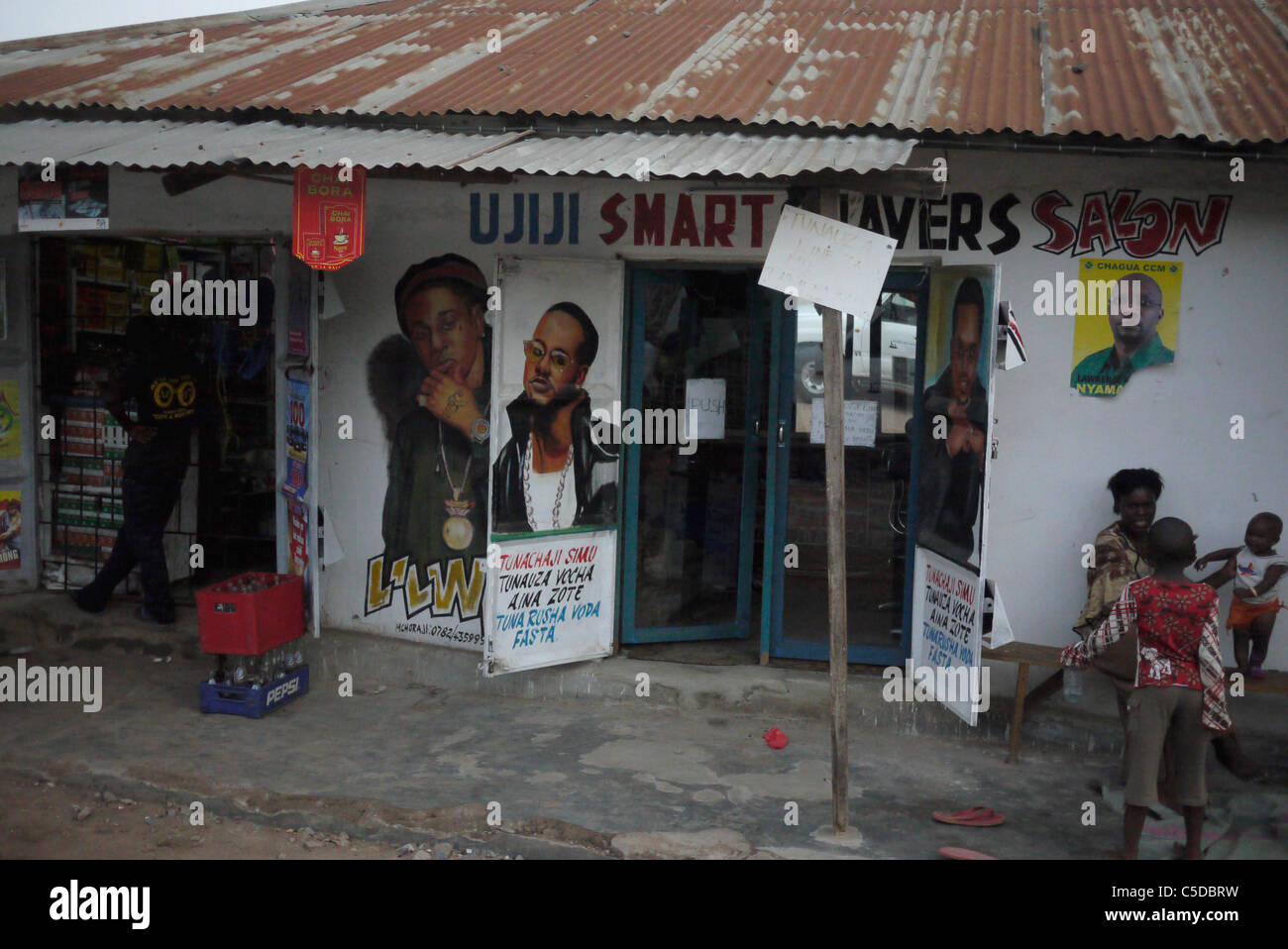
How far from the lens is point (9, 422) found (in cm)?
796

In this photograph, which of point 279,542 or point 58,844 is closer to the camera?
point 58,844

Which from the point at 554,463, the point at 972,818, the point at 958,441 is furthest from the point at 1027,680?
the point at 554,463

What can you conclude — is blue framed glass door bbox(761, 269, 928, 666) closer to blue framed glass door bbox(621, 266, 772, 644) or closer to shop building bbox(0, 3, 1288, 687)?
shop building bbox(0, 3, 1288, 687)

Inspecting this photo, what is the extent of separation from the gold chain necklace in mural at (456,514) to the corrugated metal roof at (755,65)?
2079 mm

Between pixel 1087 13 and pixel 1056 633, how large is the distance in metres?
4.23

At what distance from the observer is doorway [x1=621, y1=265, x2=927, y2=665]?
679 cm

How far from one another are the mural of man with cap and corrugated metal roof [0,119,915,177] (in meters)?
1.05

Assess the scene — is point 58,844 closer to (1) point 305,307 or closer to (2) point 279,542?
(2) point 279,542

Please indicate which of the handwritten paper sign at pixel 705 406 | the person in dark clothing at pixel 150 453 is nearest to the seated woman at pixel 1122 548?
the handwritten paper sign at pixel 705 406

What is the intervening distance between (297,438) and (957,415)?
12.9ft

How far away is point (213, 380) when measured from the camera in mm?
8211

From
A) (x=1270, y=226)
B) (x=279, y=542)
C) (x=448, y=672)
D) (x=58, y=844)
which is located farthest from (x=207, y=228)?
(x=1270, y=226)
